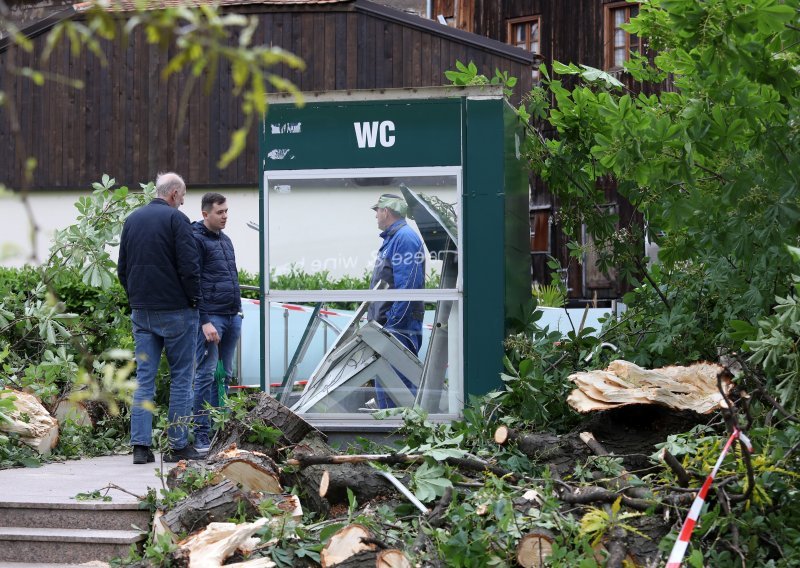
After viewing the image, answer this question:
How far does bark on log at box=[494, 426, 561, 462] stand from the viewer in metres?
6.17

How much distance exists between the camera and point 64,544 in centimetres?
597

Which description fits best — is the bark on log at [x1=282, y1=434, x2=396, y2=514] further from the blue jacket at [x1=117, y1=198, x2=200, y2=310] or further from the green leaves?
the blue jacket at [x1=117, y1=198, x2=200, y2=310]

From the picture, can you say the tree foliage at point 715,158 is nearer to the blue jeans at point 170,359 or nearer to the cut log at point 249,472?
the cut log at point 249,472

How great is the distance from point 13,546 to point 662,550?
348 cm

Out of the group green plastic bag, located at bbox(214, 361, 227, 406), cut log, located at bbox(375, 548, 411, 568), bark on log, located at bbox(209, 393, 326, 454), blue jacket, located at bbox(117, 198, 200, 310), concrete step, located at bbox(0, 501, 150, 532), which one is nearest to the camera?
cut log, located at bbox(375, 548, 411, 568)

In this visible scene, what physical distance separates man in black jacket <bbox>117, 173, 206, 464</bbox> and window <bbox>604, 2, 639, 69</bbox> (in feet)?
66.7

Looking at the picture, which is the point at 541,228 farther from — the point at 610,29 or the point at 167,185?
the point at 167,185

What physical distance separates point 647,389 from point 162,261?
357cm

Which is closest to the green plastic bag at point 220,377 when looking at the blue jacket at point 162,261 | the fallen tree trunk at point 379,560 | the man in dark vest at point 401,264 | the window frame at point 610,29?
the blue jacket at point 162,261

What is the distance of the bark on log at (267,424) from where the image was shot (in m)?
6.54

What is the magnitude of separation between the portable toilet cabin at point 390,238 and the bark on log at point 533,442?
1.06 meters

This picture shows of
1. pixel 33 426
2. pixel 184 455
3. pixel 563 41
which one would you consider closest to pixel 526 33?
pixel 563 41

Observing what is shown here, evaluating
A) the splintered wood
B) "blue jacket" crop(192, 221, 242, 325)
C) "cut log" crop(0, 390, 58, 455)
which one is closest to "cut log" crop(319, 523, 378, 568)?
the splintered wood

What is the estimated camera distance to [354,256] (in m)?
7.65
